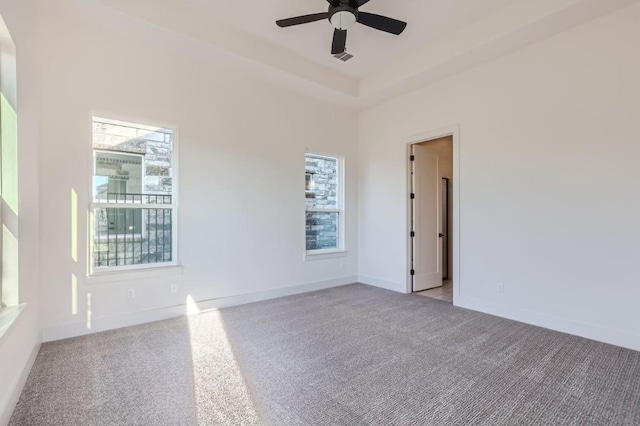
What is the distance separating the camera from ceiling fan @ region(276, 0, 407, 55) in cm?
286

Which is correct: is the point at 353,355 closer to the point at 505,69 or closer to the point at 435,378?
the point at 435,378

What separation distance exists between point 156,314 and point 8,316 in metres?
1.68

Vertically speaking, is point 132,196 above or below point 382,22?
below

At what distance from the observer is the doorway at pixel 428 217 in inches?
202

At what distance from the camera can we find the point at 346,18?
296 cm

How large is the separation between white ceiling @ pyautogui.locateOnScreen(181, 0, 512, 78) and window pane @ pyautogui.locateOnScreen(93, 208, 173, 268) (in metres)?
2.42

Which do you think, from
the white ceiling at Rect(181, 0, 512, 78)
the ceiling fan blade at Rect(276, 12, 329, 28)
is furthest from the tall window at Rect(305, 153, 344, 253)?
the ceiling fan blade at Rect(276, 12, 329, 28)

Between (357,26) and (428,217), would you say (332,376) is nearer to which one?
(428,217)

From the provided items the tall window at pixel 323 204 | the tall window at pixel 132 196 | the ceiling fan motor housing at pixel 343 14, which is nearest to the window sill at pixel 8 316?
the tall window at pixel 132 196

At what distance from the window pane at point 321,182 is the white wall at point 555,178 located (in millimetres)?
1790

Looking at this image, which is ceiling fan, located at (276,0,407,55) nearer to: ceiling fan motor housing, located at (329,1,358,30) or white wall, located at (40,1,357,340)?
ceiling fan motor housing, located at (329,1,358,30)

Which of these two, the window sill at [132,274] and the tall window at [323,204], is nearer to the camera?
the window sill at [132,274]

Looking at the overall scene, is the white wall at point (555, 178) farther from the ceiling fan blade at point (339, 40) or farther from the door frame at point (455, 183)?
the ceiling fan blade at point (339, 40)

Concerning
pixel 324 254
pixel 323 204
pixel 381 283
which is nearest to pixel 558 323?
pixel 381 283
